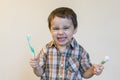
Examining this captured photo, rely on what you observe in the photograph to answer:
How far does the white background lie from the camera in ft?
4.28

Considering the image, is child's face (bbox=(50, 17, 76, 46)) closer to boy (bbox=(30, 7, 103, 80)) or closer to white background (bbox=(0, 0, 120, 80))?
boy (bbox=(30, 7, 103, 80))

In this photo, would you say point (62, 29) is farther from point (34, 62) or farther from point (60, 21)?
point (34, 62)

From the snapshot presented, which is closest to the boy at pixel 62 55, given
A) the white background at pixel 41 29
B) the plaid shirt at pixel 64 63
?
the plaid shirt at pixel 64 63

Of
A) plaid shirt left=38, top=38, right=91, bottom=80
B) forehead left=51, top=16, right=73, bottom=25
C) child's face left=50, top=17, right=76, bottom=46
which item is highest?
forehead left=51, top=16, right=73, bottom=25

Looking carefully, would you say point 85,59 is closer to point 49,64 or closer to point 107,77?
point 49,64

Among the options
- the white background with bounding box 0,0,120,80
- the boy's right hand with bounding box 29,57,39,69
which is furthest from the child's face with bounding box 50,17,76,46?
the white background with bounding box 0,0,120,80

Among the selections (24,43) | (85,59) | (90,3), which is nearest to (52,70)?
(85,59)

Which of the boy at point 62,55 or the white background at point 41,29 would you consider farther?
the white background at point 41,29

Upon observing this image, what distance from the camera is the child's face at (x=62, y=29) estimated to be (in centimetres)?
97

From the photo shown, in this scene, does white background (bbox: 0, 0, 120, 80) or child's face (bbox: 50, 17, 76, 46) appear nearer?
child's face (bbox: 50, 17, 76, 46)

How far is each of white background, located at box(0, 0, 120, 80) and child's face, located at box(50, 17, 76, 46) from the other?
0.35m

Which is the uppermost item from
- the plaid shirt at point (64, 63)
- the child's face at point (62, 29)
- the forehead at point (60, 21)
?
the forehead at point (60, 21)

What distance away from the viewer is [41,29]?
4.35 feet

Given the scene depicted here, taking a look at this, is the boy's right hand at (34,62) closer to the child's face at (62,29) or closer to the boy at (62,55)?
the boy at (62,55)
